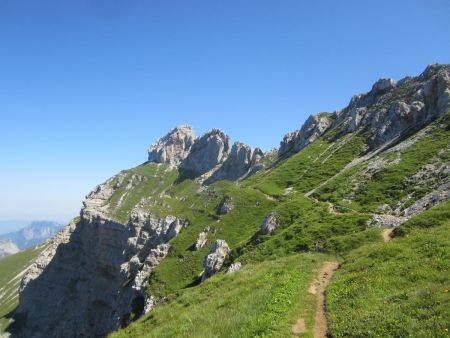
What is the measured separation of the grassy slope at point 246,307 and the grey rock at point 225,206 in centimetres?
5006

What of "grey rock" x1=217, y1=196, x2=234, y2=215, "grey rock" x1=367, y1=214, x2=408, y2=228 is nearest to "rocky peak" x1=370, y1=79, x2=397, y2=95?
"grey rock" x1=217, y1=196, x2=234, y2=215

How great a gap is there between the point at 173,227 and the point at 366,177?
46.3 m

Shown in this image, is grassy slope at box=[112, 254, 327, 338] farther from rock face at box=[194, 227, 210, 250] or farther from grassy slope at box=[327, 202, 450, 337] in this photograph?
rock face at box=[194, 227, 210, 250]

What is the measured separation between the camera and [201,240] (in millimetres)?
76625

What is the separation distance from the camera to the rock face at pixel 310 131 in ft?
546

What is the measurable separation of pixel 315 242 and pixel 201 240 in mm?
33669

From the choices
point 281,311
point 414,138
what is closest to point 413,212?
point 281,311

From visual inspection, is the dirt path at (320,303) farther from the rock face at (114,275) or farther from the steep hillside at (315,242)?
the rock face at (114,275)

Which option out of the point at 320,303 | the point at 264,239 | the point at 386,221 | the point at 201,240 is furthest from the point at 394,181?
the point at 320,303

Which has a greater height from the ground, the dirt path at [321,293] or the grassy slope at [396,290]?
the grassy slope at [396,290]

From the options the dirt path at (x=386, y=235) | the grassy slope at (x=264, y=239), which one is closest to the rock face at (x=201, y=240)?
the grassy slope at (x=264, y=239)

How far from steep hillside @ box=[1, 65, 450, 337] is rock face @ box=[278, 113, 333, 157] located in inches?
82.2

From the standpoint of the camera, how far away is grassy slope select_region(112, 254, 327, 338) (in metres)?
21.2

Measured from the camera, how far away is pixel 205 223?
8794cm
